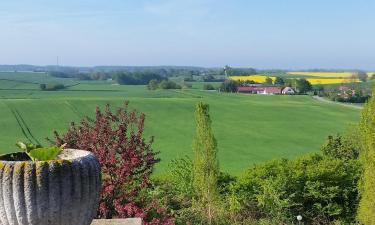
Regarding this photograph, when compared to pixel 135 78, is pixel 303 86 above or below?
above

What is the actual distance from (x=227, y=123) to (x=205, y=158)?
1880 inches

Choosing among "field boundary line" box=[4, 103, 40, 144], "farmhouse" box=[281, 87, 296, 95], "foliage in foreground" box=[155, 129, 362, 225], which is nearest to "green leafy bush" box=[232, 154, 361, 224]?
"foliage in foreground" box=[155, 129, 362, 225]

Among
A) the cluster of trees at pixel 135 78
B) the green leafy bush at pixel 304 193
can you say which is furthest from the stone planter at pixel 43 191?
the cluster of trees at pixel 135 78

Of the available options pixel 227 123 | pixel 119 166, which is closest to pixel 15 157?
pixel 119 166

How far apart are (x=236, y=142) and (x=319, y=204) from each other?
34.1m

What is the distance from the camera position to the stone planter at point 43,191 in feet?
19.8

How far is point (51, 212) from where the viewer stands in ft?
20.1

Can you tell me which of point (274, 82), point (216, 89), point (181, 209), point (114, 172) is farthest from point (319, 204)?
point (274, 82)

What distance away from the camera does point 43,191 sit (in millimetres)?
6012

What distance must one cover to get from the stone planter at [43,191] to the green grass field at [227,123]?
32.2m

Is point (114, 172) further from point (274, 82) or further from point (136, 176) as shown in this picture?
point (274, 82)

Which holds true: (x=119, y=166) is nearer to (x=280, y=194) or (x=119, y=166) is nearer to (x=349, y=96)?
(x=280, y=194)

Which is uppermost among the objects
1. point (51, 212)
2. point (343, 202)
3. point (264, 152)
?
point (51, 212)

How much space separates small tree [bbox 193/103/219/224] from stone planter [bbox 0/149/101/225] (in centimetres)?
902
